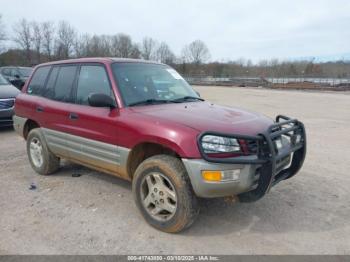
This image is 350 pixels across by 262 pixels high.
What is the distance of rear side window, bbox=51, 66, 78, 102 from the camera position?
4711mm

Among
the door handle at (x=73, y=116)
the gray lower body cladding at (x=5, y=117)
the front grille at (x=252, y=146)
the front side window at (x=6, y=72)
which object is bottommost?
the gray lower body cladding at (x=5, y=117)

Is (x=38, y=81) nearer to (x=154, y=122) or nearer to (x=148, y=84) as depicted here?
(x=148, y=84)

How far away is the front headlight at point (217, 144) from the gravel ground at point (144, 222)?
971mm

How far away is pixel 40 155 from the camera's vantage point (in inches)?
208

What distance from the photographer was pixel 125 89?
4.05 meters

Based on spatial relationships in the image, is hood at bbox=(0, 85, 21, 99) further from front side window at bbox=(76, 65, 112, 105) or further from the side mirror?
the side mirror

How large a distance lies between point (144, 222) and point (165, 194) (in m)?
0.52

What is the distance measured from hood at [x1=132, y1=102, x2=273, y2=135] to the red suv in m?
0.01

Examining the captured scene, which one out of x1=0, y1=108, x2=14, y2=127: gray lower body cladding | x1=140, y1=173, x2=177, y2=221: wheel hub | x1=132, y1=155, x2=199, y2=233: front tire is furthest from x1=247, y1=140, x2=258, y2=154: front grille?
x1=0, y1=108, x2=14, y2=127: gray lower body cladding

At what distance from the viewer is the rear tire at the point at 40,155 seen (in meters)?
5.12

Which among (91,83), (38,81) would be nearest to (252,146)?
(91,83)

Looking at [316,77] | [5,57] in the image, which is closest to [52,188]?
[316,77]

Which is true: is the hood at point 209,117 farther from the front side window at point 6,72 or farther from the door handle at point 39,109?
the front side window at point 6,72

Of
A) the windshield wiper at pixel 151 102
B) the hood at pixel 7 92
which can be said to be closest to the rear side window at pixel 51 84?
the windshield wiper at pixel 151 102
